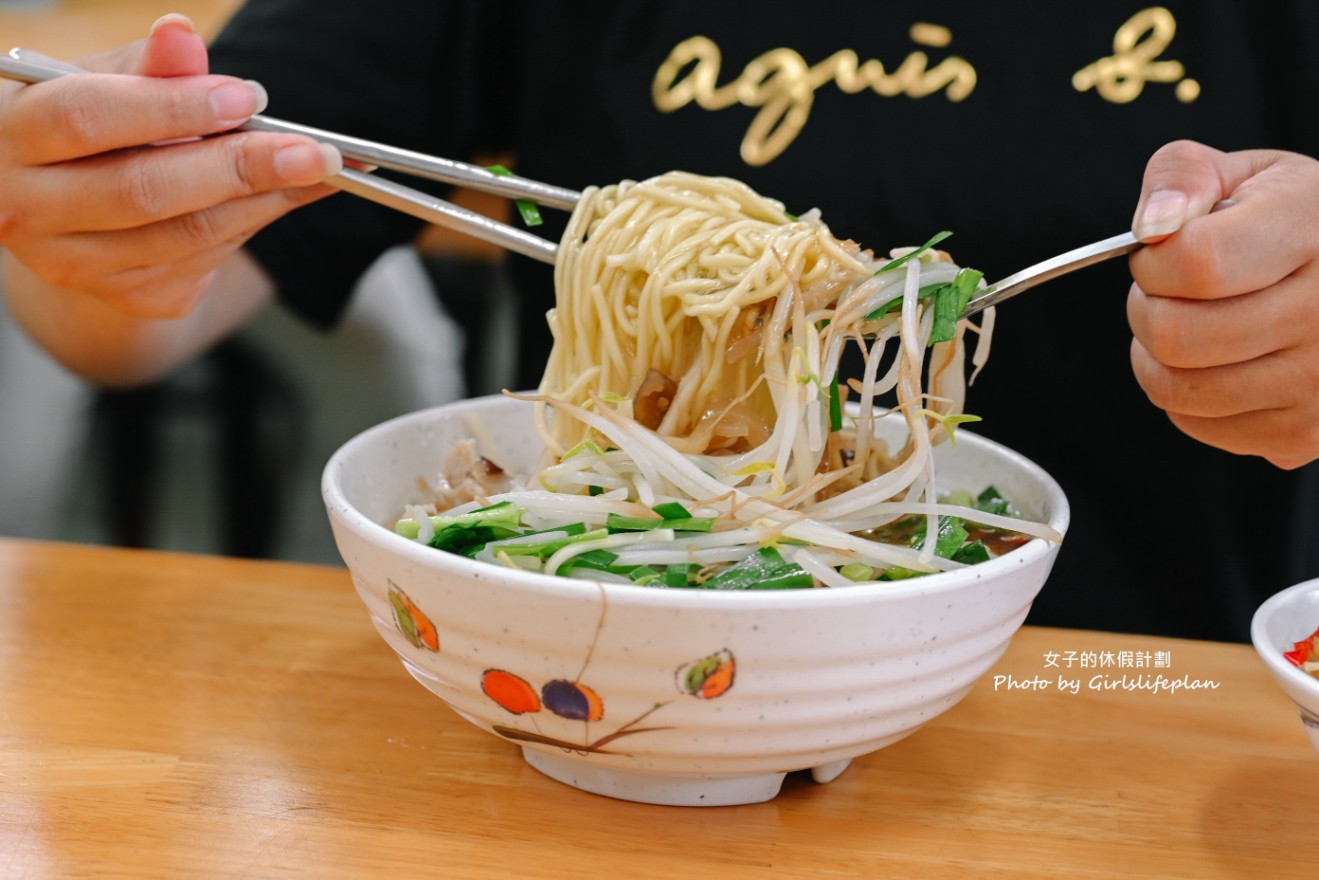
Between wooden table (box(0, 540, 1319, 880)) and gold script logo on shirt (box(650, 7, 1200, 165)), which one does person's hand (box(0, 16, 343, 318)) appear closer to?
wooden table (box(0, 540, 1319, 880))

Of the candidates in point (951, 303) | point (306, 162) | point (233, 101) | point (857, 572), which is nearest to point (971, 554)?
point (857, 572)

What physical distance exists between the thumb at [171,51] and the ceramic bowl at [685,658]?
0.53 meters

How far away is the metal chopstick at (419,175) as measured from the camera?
3.77 ft

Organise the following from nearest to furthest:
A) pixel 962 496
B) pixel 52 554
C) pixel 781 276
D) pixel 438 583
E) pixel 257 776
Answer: pixel 438 583
pixel 257 776
pixel 781 276
pixel 962 496
pixel 52 554

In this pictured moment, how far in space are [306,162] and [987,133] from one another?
102 centimetres

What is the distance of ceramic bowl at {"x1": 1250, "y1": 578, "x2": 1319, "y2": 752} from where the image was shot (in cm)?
90

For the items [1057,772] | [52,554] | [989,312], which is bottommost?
[52,554]

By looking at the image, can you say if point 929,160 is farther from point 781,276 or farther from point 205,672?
point 205,672

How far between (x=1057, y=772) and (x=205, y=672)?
33.9 inches

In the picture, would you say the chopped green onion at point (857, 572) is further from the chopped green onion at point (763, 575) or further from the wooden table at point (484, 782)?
the wooden table at point (484, 782)

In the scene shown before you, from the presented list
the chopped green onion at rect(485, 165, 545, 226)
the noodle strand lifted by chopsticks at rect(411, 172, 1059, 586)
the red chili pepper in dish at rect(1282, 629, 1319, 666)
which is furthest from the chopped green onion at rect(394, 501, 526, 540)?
the red chili pepper in dish at rect(1282, 629, 1319, 666)

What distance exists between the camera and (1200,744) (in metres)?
1.13

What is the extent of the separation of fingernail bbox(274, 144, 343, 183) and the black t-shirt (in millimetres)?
713

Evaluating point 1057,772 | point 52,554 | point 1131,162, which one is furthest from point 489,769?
point 1131,162
